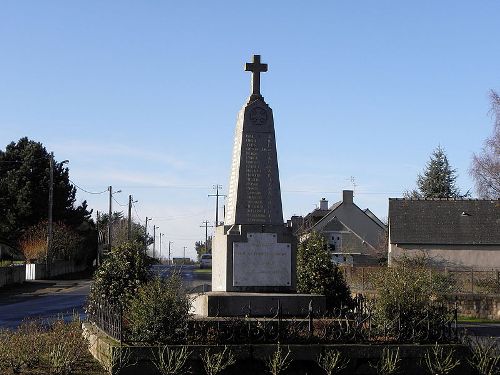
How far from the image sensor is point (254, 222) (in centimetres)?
1711

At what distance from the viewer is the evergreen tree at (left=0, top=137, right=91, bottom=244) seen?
64625 mm

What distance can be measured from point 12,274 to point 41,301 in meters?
13.3

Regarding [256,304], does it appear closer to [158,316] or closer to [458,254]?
[158,316]

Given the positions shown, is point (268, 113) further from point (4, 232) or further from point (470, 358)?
point (4, 232)

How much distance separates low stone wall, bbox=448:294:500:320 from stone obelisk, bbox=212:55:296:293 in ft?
59.4

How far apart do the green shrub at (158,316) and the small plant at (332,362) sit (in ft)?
7.42

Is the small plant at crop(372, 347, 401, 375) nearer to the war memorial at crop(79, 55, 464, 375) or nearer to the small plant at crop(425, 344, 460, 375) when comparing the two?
the war memorial at crop(79, 55, 464, 375)

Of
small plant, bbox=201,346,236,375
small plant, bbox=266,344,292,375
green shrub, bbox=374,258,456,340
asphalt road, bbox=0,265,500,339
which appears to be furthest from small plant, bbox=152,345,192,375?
asphalt road, bbox=0,265,500,339

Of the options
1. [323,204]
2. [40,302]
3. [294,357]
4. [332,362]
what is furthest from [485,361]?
[323,204]

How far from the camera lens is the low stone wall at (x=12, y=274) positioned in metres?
46.8

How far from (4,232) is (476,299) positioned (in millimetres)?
42144

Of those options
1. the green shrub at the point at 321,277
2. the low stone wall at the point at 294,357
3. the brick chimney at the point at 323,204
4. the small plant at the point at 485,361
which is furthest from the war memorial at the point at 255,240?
the brick chimney at the point at 323,204

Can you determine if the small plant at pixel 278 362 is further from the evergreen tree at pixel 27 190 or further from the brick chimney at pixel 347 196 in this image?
the brick chimney at pixel 347 196

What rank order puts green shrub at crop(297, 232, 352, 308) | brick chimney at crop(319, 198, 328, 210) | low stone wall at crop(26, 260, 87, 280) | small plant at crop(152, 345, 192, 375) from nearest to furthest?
small plant at crop(152, 345, 192, 375), green shrub at crop(297, 232, 352, 308), low stone wall at crop(26, 260, 87, 280), brick chimney at crop(319, 198, 328, 210)
